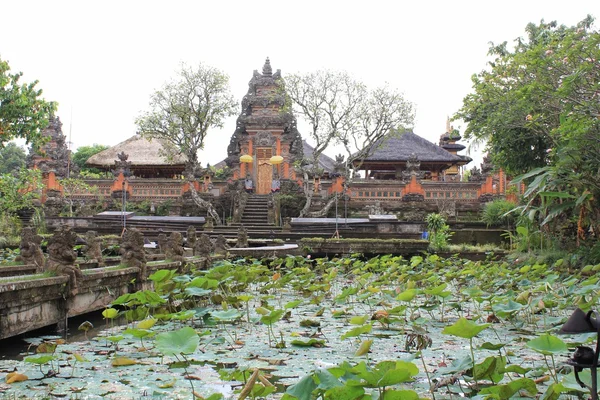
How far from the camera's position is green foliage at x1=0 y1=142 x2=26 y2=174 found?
49331mm

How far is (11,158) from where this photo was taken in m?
50.2

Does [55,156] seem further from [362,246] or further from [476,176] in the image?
[476,176]

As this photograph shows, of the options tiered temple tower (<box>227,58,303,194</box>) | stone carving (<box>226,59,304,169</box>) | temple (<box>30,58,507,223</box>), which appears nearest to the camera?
temple (<box>30,58,507,223</box>)

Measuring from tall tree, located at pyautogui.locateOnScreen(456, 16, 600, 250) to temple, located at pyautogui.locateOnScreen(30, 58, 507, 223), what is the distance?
8866 millimetres

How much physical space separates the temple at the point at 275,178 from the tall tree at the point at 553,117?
8.87 metres

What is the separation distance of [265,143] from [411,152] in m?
8.73

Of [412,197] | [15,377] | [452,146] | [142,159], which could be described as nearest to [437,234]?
[412,197]

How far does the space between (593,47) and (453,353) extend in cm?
736

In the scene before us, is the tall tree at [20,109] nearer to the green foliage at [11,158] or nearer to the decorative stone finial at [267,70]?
the decorative stone finial at [267,70]

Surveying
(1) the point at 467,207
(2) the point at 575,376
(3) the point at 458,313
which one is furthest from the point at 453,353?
(1) the point at 467,207

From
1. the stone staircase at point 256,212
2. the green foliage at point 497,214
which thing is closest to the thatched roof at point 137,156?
the stone staircase at point 256,212

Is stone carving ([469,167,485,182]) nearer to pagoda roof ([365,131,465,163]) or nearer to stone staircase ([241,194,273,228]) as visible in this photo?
pagoda roof ([365,131,465,163])

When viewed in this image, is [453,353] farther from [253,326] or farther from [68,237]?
[68,237]

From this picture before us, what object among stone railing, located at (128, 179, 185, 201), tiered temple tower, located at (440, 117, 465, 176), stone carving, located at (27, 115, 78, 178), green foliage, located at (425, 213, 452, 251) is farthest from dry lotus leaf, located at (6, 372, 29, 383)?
tiered temple tower, located at (440, 117, 465, 176)
